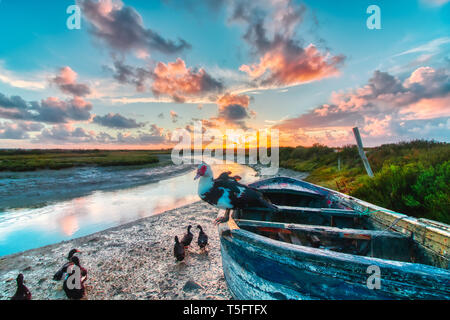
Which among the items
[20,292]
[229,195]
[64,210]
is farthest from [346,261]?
[64,210]

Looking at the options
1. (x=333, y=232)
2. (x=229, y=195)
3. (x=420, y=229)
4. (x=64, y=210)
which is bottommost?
(x=64, y=210)

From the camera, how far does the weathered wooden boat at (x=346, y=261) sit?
152cm

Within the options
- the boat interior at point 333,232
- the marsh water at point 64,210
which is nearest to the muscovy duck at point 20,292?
the marsh water at point 64,210

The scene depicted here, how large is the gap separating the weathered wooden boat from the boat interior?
13 millimetres

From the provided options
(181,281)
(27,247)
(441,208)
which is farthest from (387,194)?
(27,247)

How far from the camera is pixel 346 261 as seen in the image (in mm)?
1636

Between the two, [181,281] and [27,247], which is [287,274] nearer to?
[181,281]

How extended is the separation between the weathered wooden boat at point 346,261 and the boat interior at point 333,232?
0.04 feet

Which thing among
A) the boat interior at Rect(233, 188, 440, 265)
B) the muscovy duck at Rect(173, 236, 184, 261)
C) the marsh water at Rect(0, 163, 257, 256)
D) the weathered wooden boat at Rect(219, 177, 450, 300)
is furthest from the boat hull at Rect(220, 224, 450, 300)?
the marsh water at Rect(0, 163, 257, 256)

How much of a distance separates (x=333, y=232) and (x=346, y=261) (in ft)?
4.00

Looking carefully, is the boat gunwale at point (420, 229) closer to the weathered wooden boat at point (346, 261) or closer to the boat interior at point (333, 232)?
the weathered wooden boat at point (346, 261)

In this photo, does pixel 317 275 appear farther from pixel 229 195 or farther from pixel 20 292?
pixel 20 292

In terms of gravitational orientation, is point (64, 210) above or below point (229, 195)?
below
